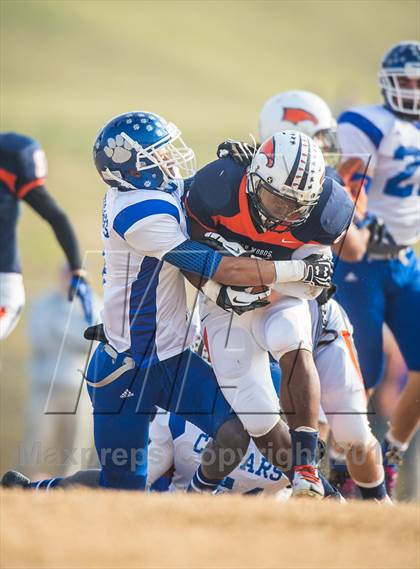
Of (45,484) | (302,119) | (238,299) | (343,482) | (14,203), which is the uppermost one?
(302,119)

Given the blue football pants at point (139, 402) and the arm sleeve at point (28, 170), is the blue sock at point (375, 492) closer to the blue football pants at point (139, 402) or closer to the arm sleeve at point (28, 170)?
the blue football pants at point (139, 402)

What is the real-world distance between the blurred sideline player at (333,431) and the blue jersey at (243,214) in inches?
19.2

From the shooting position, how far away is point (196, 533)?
468 cm

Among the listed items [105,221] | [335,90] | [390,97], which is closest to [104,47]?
[335,90]

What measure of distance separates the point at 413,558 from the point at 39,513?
5.16ft

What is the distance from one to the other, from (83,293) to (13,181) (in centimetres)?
94

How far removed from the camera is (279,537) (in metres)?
4.72

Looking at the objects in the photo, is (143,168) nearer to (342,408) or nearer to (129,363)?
(129,363)

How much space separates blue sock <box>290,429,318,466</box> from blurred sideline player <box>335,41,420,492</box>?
2035mm

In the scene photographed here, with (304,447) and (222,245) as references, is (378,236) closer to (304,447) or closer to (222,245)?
(222,245)

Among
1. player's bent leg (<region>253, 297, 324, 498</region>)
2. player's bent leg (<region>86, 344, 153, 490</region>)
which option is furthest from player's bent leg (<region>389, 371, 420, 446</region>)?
player's bent leg (<region>86, 344, 153, 490</region>)

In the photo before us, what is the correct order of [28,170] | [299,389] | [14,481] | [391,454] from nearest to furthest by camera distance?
1. [299,389]
2. [14,481]
3. [391,454]
4. [28,170]

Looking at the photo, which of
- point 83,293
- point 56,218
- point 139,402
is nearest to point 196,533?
point 139,402

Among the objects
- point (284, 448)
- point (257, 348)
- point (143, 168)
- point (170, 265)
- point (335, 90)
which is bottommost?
point (335, 90)
